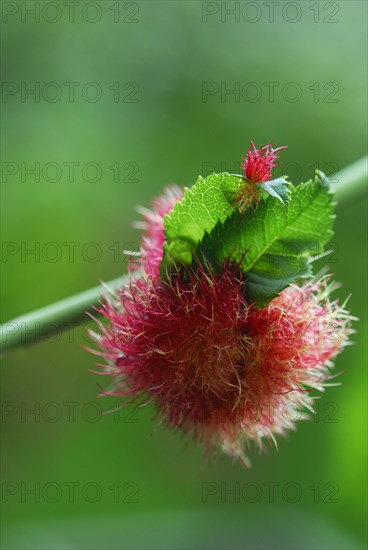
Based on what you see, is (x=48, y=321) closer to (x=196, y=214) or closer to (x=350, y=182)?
(x=196, y=214)

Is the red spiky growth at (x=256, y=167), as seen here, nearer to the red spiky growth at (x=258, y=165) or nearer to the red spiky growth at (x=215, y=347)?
the red spiky growth at (x=258, y=165)

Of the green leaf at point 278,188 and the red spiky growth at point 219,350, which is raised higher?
the green leaf at point 278,188

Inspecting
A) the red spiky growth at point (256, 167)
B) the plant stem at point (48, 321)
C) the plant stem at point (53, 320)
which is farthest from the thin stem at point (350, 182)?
the plant stem at point (53, 320)

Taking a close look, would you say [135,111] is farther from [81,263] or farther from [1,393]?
[1,393]

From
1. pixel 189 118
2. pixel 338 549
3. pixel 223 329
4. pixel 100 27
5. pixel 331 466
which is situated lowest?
pixel 338 549

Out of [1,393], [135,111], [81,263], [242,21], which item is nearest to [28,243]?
[81,263]

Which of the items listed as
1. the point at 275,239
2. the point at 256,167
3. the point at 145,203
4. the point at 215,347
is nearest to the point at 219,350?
the point at 215,347
